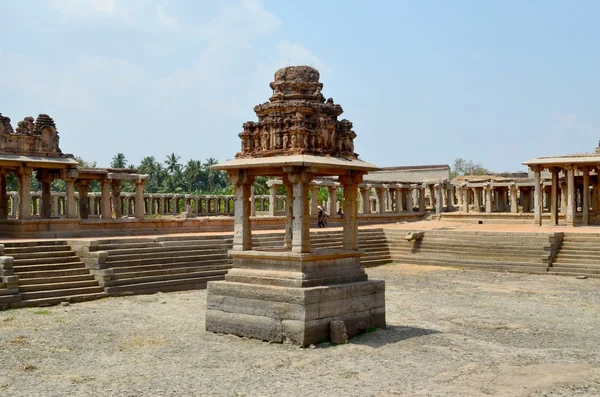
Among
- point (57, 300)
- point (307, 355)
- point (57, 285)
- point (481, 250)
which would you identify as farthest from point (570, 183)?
point (307, 355)

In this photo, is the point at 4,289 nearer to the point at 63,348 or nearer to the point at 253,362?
the point at 63,348

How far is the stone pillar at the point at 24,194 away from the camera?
72.1 feet

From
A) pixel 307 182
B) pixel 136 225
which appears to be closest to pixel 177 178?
pixel 136 225

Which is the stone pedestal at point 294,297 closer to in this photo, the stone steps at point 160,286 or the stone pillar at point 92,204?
the stone steps at point 160,286

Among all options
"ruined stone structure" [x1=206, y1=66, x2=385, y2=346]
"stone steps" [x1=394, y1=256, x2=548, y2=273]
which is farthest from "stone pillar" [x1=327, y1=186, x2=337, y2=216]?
"ruined stone structure" [x1=206, y1=66, x2=385, y2=346]

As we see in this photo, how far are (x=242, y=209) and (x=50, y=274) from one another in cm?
598

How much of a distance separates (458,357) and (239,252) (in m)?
3.88

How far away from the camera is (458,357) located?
9.12 meters

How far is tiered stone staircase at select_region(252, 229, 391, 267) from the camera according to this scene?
72.1ft

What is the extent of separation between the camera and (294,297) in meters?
9.81

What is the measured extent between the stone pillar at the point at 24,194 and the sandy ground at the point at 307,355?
363 inches

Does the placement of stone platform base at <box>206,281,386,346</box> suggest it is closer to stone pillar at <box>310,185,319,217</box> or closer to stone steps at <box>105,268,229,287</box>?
stone steps at <box>105,268,229,287</box>

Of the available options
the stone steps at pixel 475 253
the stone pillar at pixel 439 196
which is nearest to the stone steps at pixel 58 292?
the stone steps at pixel 475 253

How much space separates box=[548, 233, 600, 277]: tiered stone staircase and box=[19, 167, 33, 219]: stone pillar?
54.2ft
